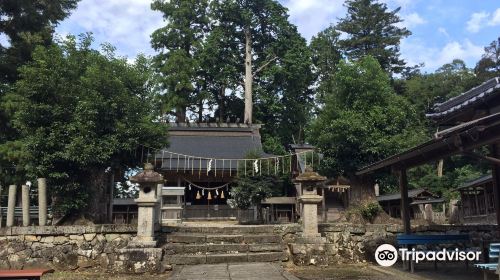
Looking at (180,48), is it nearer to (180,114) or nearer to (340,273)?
(180,114)

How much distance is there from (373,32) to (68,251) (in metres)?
35.6

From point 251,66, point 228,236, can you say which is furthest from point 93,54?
point 251,66

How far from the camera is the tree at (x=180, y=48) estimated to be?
3173 centimetres

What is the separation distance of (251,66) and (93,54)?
929 inches

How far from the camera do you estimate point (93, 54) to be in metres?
12.0

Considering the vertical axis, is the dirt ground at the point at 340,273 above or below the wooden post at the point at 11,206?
below

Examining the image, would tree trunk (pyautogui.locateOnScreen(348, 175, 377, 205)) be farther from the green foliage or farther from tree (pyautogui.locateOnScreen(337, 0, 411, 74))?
tree (pyautogui.locateOnScreen(337, 0, 411, 74))

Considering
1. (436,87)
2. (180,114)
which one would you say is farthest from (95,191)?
(436,87)

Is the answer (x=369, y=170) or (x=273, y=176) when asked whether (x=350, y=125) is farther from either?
(x=273, y=176)

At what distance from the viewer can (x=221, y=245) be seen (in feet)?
33.7

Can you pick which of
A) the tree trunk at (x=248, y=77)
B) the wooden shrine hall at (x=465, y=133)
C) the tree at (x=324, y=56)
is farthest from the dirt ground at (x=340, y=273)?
the tree at (x=324, y=56)

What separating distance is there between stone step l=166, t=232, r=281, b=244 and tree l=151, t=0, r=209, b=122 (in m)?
21.9

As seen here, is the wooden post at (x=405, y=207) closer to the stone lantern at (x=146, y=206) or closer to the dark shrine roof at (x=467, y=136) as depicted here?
the dark shrine roof at (x=467, y=136)

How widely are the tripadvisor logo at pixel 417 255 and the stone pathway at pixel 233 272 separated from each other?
112 inches
